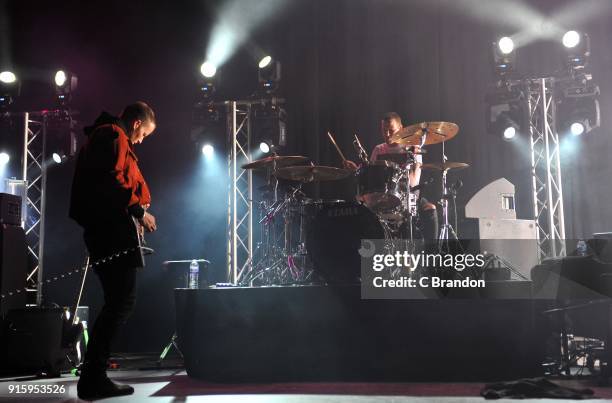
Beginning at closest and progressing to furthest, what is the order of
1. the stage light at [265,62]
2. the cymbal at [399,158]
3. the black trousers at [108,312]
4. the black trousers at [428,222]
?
the black trousers at [108,312]
the cymbal at [399,158]
the black trousers at [428,222]
the stage light at [265,62]

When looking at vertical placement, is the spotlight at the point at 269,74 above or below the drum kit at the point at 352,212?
above

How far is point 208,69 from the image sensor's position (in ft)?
24.6

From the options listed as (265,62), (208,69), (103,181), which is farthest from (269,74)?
(103,181)


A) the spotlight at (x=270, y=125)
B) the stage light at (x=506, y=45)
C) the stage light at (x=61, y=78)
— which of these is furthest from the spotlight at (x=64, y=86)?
the stage light at (x=506, y=45)

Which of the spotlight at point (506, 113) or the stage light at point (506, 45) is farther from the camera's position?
the spotlight at point (506, 113)

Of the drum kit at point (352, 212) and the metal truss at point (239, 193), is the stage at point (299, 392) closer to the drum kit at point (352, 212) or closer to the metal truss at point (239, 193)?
the drum kit at point (352, 212)

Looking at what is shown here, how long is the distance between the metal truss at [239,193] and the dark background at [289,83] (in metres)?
0.26

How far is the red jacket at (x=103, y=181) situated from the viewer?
330cm

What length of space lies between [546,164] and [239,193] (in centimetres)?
351

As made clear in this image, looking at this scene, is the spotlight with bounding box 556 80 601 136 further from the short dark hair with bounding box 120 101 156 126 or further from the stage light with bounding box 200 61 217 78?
the short dark hair with bounding box 120 101 156 126

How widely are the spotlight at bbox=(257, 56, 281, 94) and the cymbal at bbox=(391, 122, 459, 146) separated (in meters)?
2.38

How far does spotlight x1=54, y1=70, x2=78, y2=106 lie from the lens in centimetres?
746

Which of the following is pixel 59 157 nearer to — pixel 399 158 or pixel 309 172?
pixel 309 172

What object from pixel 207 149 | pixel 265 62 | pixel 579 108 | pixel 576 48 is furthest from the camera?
pixel 207 149
